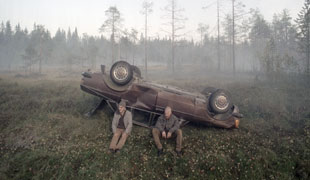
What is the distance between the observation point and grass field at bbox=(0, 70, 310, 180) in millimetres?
4484

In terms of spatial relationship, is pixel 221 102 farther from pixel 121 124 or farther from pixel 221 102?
pixel 121 124

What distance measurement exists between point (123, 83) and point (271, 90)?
11374 mm

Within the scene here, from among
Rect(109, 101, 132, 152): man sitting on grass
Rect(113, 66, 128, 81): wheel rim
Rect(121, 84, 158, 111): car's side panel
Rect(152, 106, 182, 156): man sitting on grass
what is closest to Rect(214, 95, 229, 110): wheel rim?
Rect(152, 106, 182, 156): man sitting on grass

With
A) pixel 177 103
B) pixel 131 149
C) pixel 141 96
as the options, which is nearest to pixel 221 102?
pixel 177 103

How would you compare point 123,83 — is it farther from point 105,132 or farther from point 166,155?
point 166,155

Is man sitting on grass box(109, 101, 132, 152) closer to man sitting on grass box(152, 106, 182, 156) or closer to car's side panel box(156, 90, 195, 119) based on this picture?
man sitting on grass box(152, 106, 182, 156)

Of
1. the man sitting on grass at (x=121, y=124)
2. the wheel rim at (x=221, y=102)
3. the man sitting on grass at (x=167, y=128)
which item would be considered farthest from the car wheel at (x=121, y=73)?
the wheel rim at (x=221, y=102)

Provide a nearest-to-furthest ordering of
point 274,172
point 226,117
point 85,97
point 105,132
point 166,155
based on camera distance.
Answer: point 274,172, point 166,155, point 105,132, point 226,117, point 85,97

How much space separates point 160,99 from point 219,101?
7.21 feet

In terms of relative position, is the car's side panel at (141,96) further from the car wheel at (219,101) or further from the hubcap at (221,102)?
the hubcap at (221,102)

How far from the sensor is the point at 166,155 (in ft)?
16.6

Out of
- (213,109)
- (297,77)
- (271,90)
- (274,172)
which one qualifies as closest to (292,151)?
(274,172)

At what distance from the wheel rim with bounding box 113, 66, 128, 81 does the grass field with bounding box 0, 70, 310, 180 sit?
188 cm

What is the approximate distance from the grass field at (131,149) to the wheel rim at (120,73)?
188cm
